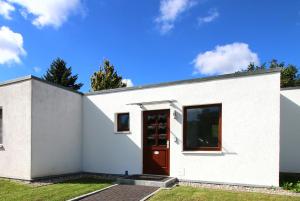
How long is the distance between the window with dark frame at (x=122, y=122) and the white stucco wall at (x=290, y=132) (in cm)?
635

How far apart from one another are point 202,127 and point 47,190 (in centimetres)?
533

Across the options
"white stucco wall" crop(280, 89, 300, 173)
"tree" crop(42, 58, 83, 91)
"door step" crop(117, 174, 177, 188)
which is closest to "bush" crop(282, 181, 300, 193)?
"white stucco wall" crop(280, 89, 300, 173)

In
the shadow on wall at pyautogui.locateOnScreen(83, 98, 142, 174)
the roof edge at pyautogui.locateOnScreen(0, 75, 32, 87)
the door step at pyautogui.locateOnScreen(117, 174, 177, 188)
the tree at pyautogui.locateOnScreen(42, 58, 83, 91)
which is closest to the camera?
the door step at pyautogui.locateOnScreen(117, 174, 177, 188)

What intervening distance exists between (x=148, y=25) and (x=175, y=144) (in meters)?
7.17

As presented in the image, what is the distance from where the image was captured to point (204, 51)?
55.7 feet

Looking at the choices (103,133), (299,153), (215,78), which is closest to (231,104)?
(215,78)

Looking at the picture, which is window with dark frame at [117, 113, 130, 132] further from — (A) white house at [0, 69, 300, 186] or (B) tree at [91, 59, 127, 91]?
(B) tree at [91, 59, 127, 91]

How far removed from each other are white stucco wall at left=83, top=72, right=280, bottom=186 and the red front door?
0.66 ft

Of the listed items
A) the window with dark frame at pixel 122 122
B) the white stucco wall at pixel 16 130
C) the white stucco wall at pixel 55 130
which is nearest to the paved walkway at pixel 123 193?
the window with dark frame at pixel 122 122

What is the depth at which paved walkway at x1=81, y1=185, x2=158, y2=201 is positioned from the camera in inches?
264

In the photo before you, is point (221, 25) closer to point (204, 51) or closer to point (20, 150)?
point (204, 51)

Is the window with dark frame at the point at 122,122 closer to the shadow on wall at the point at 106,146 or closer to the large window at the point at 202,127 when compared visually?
the shadow on wall at the point at 106,146

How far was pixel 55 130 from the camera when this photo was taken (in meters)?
10.0

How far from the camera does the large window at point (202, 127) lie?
28.1ft
